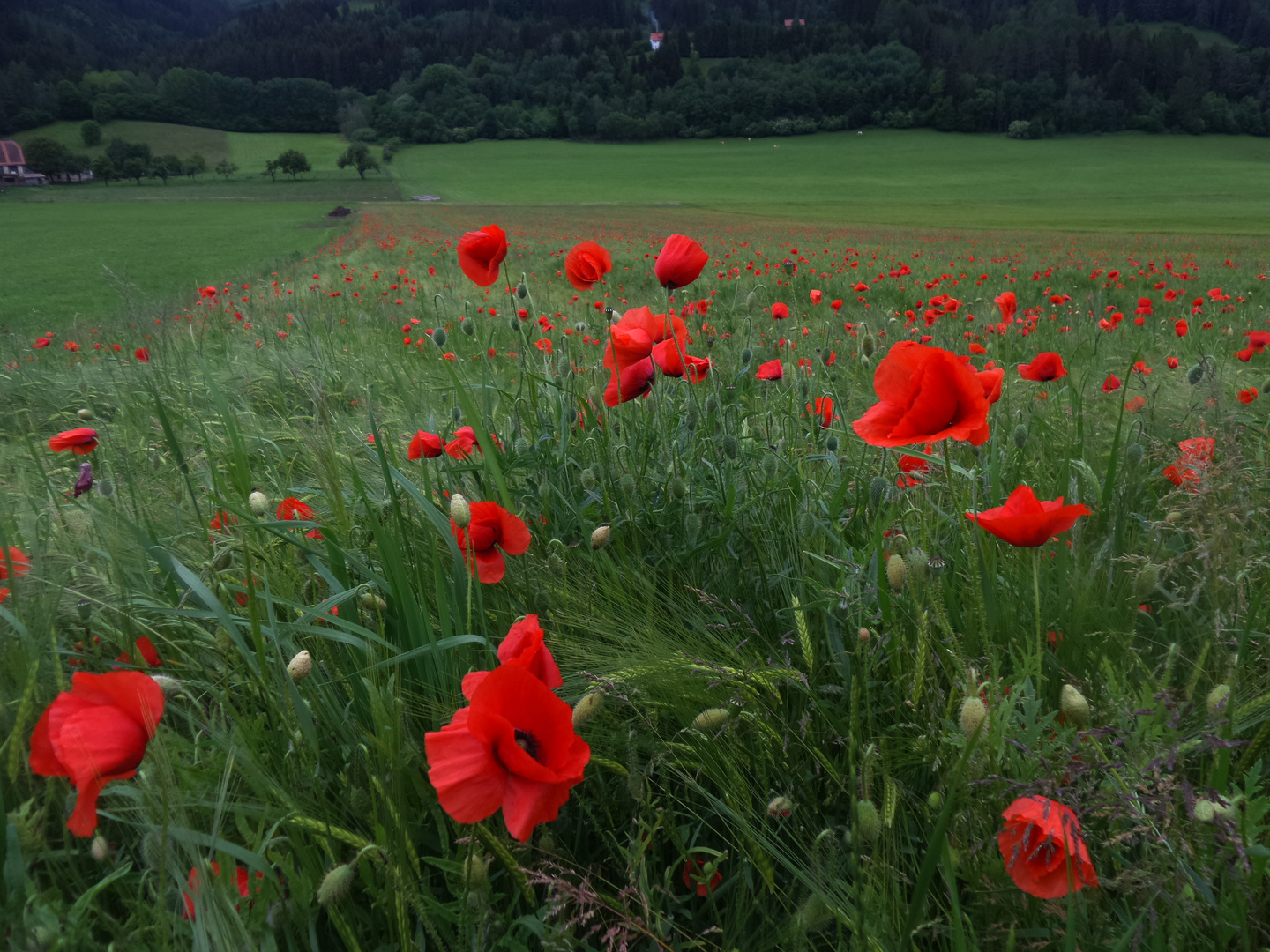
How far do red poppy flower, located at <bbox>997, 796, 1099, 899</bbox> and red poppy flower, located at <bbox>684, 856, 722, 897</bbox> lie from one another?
1.09 ft

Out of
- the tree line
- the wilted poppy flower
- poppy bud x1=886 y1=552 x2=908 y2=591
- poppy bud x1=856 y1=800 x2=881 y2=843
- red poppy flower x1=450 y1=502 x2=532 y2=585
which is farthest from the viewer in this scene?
the tree line

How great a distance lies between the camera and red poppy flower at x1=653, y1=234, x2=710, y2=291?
5.30 feet

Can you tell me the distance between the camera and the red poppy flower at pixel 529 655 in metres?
0.79

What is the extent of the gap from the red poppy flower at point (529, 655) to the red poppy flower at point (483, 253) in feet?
3.41

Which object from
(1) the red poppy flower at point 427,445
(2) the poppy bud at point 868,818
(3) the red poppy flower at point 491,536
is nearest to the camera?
(2) the poppy bud at point 868,818

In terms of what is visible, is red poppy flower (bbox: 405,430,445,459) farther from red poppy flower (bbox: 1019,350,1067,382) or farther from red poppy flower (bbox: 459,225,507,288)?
red poppy flower (bbox: 1019,350,1067,382)

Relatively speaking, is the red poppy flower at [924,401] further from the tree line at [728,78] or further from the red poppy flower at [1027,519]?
the tree line at [728,78]

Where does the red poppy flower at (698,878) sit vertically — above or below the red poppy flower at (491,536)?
below

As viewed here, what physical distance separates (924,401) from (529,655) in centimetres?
63

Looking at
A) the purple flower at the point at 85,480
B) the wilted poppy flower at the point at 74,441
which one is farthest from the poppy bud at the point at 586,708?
the wilted poppy flower at the point at 74,441

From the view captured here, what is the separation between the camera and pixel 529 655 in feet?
2.56

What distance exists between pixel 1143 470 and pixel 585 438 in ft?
4.46

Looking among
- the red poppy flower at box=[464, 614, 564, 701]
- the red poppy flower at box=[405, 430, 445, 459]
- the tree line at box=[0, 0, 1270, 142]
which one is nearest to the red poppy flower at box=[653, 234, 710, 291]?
the red poppy flower at box=[405, 430, 445, 459]

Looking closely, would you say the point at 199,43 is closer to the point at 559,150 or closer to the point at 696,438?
the point at 559,150
